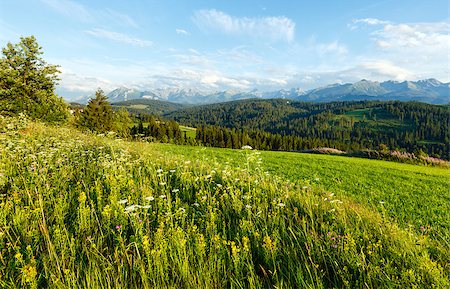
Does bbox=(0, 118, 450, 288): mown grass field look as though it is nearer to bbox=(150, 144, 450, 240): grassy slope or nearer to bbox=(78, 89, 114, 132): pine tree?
bbox=(150, 144, 450, 240): grassy slope

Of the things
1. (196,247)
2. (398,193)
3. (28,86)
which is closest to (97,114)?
(28,86)

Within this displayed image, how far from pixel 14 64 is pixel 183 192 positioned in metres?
36.4

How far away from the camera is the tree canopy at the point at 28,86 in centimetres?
2647

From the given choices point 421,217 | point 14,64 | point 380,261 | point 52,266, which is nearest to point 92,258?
point 52,266

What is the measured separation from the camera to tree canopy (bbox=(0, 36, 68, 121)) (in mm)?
26469

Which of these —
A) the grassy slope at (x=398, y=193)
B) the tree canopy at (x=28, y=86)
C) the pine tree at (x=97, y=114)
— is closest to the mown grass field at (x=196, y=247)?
the grassy slope at (x=398, y=193)

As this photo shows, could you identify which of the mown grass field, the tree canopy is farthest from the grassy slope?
the tree canopy

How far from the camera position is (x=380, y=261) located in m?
2.89

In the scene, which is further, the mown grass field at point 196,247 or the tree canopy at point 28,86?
the tree canopy at point 28,86

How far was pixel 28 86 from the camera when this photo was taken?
28.4 meters

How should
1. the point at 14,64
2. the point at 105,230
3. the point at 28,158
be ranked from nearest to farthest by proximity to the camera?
1. the point at 105,230
2. the point at 28,158
3. the point at 14,64

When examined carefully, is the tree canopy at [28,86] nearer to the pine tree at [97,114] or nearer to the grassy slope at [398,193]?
the pine tree at [97,114]

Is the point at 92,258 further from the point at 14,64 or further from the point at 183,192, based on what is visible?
the point at 14,64

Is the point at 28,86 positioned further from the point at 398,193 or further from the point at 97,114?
the point at 398,193
